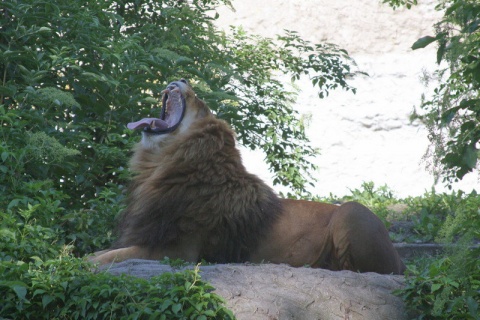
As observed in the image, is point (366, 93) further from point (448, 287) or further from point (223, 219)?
point (448, 287)

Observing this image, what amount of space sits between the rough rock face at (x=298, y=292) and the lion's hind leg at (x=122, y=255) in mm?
463

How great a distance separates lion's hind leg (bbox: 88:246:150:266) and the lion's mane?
5 cm

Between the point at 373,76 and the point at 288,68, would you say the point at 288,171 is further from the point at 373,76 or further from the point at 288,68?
the point at 373,76

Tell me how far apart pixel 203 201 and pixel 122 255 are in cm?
62

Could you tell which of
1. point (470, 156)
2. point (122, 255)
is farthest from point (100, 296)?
point (470, 156)

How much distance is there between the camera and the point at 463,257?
3.69m

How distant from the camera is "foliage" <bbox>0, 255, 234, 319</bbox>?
3889 mm

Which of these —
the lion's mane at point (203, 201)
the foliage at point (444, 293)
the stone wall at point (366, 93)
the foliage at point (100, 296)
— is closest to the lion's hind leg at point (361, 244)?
the lion's mane at point (203, 201)

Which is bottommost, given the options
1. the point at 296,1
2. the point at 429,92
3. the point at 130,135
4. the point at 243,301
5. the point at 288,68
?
the point at 243,301

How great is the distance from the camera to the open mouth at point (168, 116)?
235 inches

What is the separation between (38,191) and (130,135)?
1322 millimetres

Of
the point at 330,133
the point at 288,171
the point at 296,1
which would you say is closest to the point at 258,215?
the point at 288,171

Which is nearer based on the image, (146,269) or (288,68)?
(146,269)

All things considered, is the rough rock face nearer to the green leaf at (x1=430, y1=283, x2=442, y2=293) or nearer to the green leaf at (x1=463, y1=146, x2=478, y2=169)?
the green leaf at (x1=430, y1=283, x2=442, y2=293)
